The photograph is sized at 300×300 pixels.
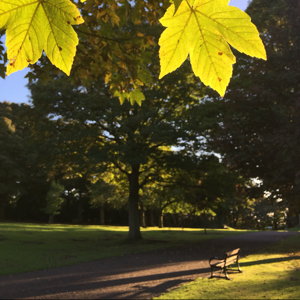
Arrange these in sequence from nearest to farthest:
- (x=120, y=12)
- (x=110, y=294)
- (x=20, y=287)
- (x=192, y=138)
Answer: (x=120, y=12)
(x=110, y=294)
(x=20, y=287)
(x=192, y=138)

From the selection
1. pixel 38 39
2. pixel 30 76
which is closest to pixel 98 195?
pixel 30 76

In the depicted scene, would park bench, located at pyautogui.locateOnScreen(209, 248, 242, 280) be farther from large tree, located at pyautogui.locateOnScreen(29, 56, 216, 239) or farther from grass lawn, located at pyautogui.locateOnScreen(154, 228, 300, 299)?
large tree, located at pyautogui.locateOnScreen(29, 56, 216, 239)

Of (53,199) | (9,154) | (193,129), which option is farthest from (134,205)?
(53,199)

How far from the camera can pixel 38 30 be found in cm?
114

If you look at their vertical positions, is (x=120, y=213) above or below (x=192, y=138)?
below

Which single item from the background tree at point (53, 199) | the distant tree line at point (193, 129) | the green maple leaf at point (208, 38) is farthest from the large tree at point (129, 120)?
the background tree at point (53, 199)

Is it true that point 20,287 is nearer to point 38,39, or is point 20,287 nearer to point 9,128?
point 38,39

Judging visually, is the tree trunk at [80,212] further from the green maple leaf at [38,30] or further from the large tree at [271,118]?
the green maple leaf at [38,30]

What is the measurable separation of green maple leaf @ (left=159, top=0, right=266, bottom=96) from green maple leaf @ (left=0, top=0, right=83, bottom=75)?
0.36 metres

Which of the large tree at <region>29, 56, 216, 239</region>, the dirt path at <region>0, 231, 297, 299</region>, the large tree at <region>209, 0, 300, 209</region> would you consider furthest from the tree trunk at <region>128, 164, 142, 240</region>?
the large tree at <region>209, 0, 300, 209</region>

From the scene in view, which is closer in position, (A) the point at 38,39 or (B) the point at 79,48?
(A) the point at 38,39

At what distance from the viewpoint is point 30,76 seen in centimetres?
501

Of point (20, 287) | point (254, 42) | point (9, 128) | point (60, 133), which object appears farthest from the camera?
point (9, 128)

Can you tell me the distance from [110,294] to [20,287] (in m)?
2.79
